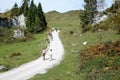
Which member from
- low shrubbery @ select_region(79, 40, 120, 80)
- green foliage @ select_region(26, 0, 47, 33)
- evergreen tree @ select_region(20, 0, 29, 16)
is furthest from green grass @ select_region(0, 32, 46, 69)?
evergreen tree @ select_region(20, 0, 29, 16)

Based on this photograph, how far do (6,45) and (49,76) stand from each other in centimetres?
4233

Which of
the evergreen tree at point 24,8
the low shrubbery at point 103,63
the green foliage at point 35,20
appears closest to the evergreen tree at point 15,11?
the evergreen tree at point 24,8

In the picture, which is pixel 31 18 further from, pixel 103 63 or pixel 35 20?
pixel 103 63

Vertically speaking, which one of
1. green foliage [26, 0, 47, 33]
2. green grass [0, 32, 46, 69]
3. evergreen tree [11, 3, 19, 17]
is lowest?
green grass [0, 32, 46, 69]

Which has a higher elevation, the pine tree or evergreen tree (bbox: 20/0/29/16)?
evergreen tree (bbox: 20/0/29/16)

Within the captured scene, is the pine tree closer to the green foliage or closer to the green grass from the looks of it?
the green grass

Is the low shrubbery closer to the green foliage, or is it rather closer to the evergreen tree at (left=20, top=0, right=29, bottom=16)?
the green foliage

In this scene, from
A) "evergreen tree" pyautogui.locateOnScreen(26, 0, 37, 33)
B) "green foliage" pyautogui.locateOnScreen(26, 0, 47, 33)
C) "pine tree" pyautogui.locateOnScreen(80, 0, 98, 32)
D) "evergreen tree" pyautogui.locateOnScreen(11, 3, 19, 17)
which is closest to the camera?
"pine tree" pyautogui.locateOnScreen(80, 0, 98, 32)

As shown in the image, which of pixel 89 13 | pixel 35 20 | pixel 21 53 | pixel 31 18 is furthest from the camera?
pixel 31 18

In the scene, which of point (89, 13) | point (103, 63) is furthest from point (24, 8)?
point (103, 63)

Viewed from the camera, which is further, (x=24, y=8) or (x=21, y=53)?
(x=24, y=8)

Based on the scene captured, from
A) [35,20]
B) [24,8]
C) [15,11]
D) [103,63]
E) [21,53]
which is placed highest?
[24,8]

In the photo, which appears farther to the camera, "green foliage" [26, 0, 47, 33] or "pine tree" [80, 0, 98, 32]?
"green foliage" [26, 0, 47, 33]

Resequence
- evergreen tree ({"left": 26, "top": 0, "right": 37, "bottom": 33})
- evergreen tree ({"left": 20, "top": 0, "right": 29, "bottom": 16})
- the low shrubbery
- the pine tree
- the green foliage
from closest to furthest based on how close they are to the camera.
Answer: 1. the low shrubbery
2. the pine tree
3. evergreen tree ({"left": 26, "top": 0, "right": 37, "bottom": 33})
4. the green foliage
5. evergreen tree ({"left": 20, "top": 0, "right": 29, "bottom": 16})
